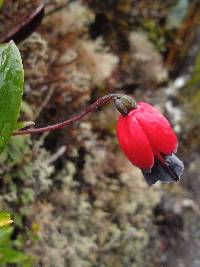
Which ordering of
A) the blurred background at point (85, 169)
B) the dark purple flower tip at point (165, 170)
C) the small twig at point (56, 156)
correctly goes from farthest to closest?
the small twig at point (56, 156) → the blurred background at point (85, 169) → the dark purple flower tip at point (165, 170)

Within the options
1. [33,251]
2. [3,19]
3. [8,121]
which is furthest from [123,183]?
[8,121]

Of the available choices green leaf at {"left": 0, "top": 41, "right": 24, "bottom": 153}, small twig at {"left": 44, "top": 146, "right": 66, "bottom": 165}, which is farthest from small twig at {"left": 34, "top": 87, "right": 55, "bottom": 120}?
green leaf at {"left": 0, "top": 41, "right": 24, "bottom": 153}

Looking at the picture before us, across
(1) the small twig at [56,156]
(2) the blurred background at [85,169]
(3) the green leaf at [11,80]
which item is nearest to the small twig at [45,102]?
(2) the blurred background at [85,169]

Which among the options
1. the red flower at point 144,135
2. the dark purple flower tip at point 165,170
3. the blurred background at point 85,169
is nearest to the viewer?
the red flower at point 144,135

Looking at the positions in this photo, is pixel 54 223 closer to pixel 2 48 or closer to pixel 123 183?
pixel 123 183

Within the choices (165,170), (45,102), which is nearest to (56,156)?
(45,102)

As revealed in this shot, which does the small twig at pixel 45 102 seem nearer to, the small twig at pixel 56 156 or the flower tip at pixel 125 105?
the small twig at pixel 56 156

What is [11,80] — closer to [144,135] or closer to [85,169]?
[144,135]
